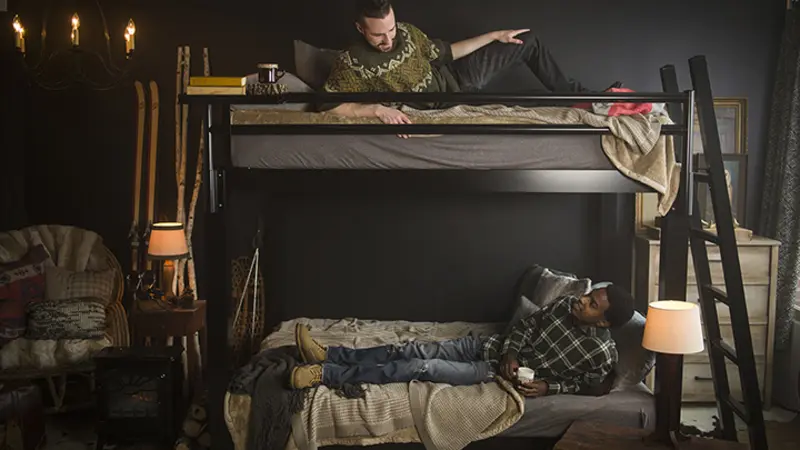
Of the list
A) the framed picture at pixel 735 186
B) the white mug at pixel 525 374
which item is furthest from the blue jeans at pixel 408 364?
the framed picture at pixel 735 186

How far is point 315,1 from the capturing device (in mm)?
5000

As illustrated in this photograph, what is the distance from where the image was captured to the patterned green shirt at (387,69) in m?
3.94

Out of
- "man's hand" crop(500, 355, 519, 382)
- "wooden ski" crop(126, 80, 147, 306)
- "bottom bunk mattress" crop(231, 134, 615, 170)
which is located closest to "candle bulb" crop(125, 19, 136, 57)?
"wooden ski" crop(126, 80, 147, 306)

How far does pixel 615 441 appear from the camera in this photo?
344cm

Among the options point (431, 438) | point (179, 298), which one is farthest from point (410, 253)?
point (431, 438)

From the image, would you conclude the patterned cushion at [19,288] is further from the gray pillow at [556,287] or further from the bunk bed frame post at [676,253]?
the bunk bed frame post at [676,253]

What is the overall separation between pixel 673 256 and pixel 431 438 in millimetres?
1273

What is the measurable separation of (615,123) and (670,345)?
0.92 m

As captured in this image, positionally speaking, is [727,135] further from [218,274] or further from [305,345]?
[218,274]

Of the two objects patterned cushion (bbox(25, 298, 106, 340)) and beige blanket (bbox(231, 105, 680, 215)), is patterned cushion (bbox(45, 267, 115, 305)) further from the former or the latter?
beige blanket (bbox(231, 105, 680, 215))

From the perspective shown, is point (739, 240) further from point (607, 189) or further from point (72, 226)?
point (72, 226)

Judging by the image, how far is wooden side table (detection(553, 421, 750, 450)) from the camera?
3.39 meters

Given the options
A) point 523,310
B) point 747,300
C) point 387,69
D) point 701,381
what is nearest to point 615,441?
point 523,310

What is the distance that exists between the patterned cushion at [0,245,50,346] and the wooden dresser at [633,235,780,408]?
10.7ft
